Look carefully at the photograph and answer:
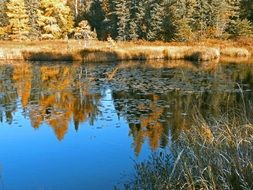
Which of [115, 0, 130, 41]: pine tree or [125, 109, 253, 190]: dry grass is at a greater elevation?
[115, 0, 130, 41]: pine tree

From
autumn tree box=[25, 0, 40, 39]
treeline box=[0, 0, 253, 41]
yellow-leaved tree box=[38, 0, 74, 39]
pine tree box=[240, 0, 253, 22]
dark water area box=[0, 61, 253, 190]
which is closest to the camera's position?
dark water area box=[0, 61, 253, 190]

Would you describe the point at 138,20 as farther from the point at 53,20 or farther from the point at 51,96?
the point at 51,96

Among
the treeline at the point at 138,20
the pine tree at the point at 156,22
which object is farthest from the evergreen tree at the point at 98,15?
the pine tree at the point at 156,22

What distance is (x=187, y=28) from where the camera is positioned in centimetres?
3931

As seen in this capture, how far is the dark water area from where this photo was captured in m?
8.09

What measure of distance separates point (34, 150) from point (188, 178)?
519cm

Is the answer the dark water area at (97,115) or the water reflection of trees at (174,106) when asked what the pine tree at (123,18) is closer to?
the dark water area at (97,115)

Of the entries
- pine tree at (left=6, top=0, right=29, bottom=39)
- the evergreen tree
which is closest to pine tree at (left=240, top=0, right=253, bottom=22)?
the evergreen tree

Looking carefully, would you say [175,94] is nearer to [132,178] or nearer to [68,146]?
[68,146]

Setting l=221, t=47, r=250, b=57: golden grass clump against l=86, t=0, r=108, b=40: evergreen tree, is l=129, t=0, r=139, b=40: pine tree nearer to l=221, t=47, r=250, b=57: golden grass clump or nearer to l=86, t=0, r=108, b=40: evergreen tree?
l=86, t=0, r=108, b=40: evergreen tree

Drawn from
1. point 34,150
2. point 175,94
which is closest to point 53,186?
point 34,150

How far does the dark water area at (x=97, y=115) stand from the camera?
809cm

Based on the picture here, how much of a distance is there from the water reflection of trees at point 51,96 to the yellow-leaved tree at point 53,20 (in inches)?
952

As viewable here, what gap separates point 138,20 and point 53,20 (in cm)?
989
